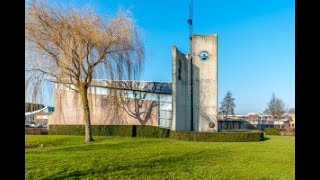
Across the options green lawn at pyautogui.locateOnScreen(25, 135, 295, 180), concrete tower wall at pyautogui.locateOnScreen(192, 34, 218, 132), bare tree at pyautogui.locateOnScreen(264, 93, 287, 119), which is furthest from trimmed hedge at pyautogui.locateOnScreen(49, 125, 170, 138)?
bare tree at pyautogui.locateOnScreen(264, 93, 287, 119)

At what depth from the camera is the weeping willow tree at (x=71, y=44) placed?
1529 centimetres

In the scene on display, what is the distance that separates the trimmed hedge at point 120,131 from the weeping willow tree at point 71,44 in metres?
7.47

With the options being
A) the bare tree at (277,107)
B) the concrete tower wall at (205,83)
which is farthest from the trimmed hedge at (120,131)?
the bare tree at (277,107)

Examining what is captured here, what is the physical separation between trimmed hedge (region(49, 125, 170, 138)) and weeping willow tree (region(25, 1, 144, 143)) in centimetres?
747

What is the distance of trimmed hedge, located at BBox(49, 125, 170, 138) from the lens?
22.9m

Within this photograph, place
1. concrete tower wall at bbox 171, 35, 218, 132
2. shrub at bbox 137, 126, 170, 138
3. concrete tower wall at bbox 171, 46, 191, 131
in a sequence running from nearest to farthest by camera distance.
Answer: shrub at bbox 137, 126, 170, 138
concrete tower wall at bbox 171, 46, 191, 131
concrete tower wall at bbox 171, 35, 218, 132

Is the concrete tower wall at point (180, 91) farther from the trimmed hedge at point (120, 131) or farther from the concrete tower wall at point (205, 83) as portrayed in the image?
the trimmed hedge at point (120, 131)

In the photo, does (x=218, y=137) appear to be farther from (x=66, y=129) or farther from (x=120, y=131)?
(x=66, y=129)

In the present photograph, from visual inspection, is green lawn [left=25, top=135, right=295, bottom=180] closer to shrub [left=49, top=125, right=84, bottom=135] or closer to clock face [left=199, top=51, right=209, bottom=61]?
shrub [left=49, top=125, right=84, bottom=135]

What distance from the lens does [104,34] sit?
52.6ft

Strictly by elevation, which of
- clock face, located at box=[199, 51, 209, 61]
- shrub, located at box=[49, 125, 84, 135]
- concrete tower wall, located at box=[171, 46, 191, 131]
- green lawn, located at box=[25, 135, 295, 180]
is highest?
clock face, located at box=[199, 51, 209, 61]

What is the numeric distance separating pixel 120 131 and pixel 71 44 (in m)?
9.87
